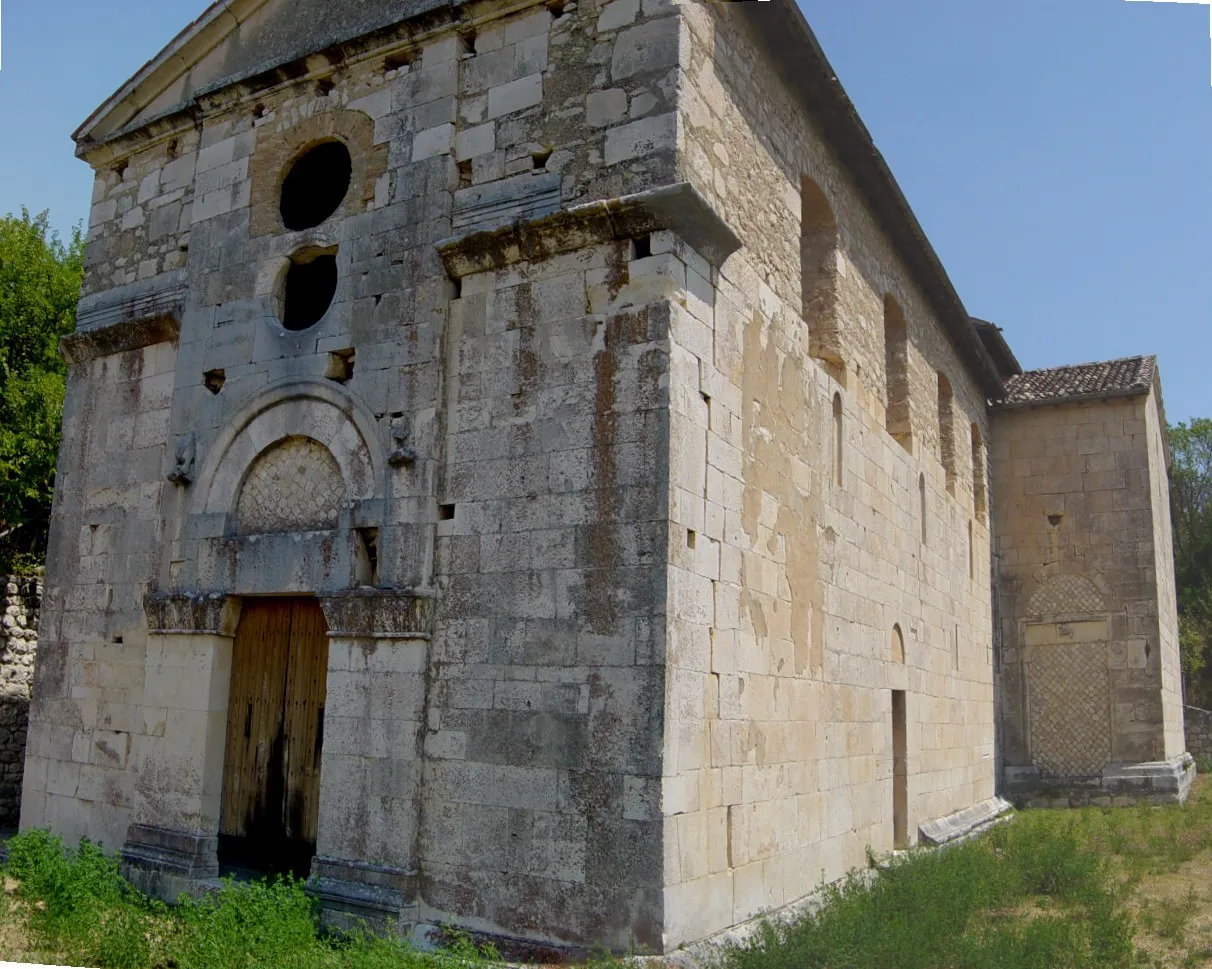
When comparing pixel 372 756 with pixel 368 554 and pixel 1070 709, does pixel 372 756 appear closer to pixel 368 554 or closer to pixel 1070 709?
pixel 368 554

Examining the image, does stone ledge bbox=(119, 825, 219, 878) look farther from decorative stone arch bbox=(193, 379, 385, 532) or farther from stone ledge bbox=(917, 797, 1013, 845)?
stone ledge bbox=(917, 797, 1013, 845)

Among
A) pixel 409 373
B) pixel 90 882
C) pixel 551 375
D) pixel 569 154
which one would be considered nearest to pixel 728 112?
pixel 569 154

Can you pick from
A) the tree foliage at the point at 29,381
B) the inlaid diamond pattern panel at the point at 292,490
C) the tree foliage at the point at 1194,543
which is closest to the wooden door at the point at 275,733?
the inlaid diamond pattern panel at the point at 292,490

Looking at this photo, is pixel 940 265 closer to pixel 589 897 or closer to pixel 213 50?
pixel 213 50

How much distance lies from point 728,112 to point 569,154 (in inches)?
50.3

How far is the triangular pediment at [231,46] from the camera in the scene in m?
8.13

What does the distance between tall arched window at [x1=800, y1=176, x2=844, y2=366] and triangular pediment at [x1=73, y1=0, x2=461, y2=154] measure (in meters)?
A: 3.77

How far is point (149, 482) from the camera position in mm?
8609

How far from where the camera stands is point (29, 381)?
614 inches

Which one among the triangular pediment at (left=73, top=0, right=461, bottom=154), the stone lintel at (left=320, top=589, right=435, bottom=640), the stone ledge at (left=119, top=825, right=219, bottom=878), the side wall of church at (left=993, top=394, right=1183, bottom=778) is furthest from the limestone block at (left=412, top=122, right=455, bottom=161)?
the side wall of church at (left=993, top=394, right=1183, bottom=778)

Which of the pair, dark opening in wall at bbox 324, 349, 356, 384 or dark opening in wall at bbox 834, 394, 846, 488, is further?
dark opening in wall at bbox 834, 394, 846, 488

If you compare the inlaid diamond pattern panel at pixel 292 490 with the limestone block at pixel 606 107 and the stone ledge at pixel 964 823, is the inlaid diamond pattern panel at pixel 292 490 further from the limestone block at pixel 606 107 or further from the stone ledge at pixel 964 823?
the stone ledge at pixel 964 823

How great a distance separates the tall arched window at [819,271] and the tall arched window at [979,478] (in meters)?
6.81

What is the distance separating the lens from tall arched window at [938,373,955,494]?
45.5ft
